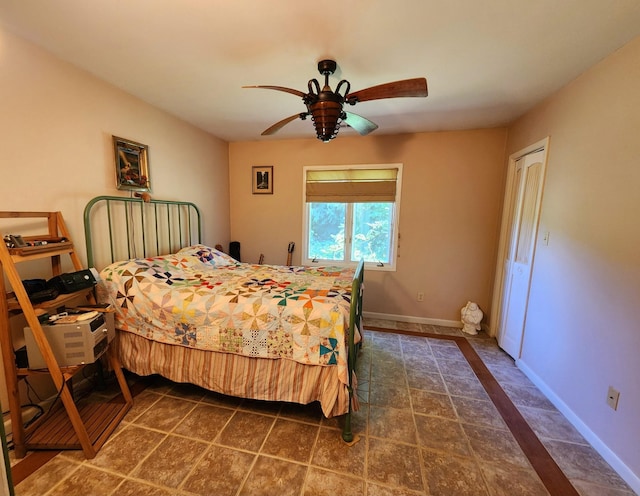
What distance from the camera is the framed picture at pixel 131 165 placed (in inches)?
90.0

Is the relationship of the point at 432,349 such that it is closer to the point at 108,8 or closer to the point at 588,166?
the point at 588,166

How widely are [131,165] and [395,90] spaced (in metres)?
2.28

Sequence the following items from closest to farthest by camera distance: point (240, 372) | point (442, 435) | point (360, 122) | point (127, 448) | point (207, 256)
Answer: point (127, 448) → point (442, 435) → point (240, 372) → point (360, 122) → point (207, 256)

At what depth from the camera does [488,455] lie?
1.61 metres

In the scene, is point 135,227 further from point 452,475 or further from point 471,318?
point 471,318

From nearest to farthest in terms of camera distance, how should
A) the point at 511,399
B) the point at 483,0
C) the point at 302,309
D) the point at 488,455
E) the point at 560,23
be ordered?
the point at 483,0
the point at 560,23
the point at 488,455
the point at 302,309
the point at 511,399

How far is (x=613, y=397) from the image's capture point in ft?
5.19

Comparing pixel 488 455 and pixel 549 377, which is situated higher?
pixel 549 377

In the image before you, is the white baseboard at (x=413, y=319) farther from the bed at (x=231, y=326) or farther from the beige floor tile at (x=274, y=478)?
the beige floor tile at (x=274, y=478)

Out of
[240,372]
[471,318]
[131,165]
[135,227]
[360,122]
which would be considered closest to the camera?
[240,372]

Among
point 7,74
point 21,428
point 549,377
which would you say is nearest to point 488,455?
point 549,377

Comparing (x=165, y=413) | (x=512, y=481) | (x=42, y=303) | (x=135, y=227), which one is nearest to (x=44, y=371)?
(x=42, y=303)

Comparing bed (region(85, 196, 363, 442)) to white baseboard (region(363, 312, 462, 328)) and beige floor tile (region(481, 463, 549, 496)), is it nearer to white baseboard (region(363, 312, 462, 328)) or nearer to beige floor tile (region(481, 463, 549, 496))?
beige floor tile (region(481, 463, 549, 496))

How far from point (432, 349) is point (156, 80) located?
11.6ft
